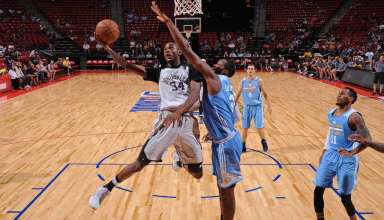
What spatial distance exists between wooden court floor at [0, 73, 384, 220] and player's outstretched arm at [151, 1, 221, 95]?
5.85ft

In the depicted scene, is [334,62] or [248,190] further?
[334,62]

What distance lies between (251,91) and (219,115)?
10.1 ft

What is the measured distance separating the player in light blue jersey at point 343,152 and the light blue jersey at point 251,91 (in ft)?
8.54

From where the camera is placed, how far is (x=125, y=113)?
9820 millimetres

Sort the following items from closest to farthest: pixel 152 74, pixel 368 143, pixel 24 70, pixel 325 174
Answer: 1. pixel 368 143
2. pixel 325 174
3. pixel 152 74
4. pixel 24 70

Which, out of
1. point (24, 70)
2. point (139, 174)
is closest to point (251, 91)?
point (139, 174)

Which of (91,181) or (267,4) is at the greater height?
(267,4)

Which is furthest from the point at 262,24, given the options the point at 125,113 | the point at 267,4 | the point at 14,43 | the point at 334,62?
the point at 125,113

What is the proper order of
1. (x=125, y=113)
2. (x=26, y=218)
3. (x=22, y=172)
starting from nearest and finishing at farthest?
(x=26, y=218) < (x=22, y=172) < (x=125, y=113)

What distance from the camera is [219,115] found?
122 inches

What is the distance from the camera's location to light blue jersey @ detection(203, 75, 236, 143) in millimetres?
3078

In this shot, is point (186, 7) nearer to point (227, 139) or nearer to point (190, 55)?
point (227, 139)

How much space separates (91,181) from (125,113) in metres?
4.95

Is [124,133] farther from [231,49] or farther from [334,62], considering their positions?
[231,49]
